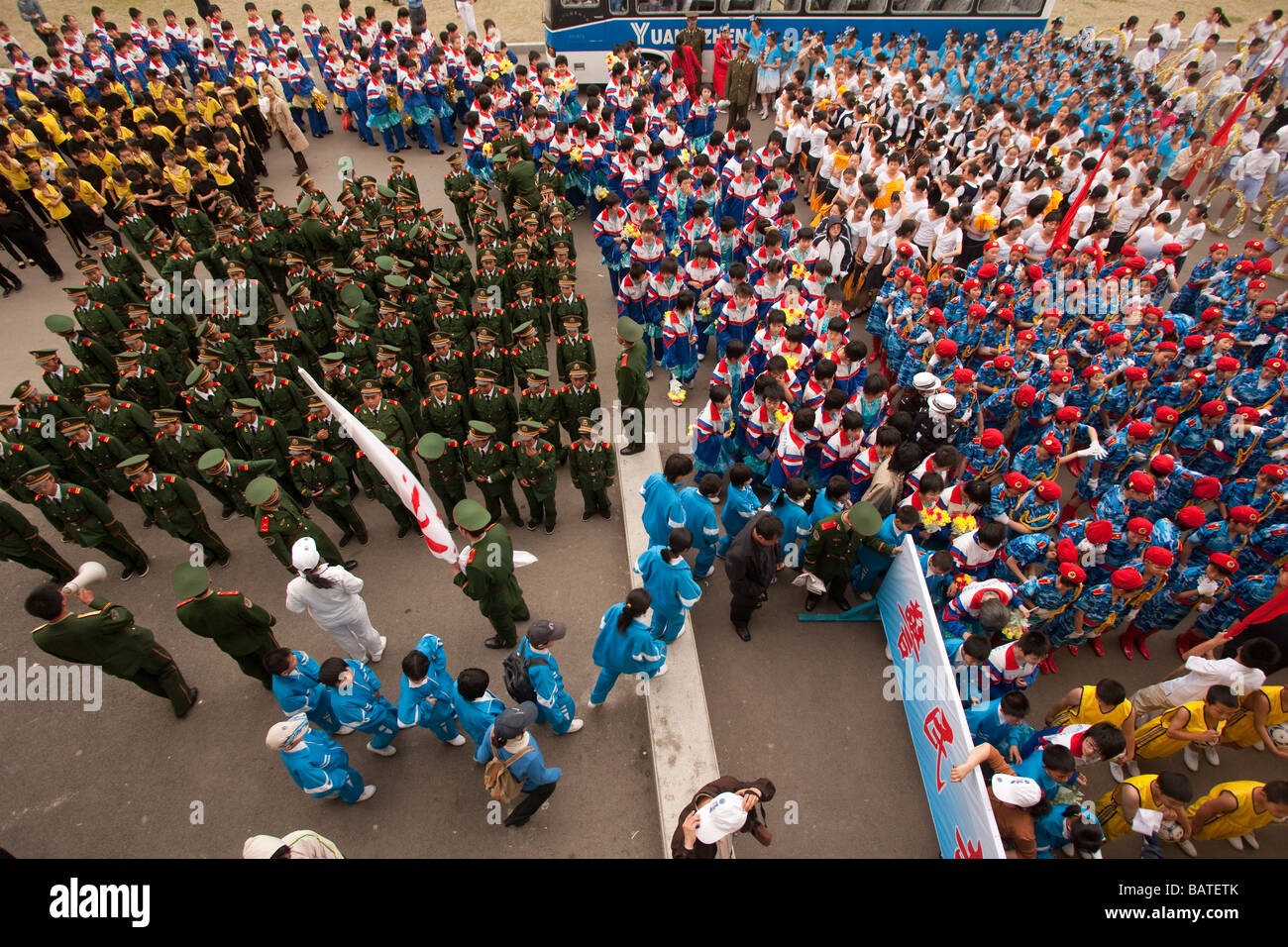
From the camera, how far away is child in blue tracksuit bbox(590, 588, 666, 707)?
4.71m

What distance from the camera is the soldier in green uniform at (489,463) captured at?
6520 mm

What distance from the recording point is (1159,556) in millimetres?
4977

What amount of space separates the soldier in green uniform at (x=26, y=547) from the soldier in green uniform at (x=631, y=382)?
641 cm

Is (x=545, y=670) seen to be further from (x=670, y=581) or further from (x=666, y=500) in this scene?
(x=666, y=500)

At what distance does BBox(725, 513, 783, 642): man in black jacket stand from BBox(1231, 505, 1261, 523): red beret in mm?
3850

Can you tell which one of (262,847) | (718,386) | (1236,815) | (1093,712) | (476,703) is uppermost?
(718,386)

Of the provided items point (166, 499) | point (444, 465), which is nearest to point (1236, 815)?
point (444, 465)

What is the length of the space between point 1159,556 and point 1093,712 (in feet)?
4.59

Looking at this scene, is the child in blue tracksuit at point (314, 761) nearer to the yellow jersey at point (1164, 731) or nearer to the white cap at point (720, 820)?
the white cap at point (720, 820)

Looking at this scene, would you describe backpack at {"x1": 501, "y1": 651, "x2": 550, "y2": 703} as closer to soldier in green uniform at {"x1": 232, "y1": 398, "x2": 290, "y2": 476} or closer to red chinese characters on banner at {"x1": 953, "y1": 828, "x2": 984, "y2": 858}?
red chinese characters on banner at {"x1": 953, "y1": 828, "x2": 984, "y2": 858}

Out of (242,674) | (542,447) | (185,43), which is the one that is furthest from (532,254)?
(185,43)

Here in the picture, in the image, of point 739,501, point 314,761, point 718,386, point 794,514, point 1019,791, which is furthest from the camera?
point 718,386

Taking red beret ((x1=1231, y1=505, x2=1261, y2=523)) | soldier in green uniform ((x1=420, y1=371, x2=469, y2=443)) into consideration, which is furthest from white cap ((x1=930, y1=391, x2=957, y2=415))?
soldier in green uniform ((x1=420, y1=371, x2=469, y2=443))
